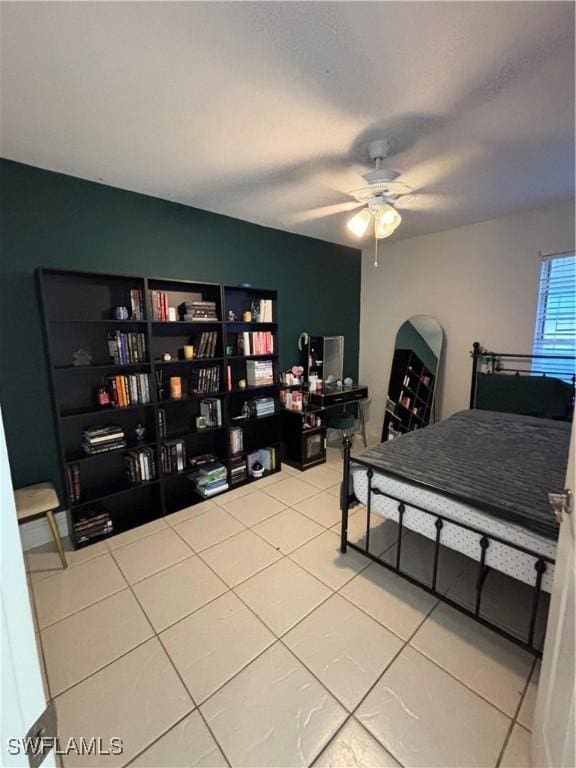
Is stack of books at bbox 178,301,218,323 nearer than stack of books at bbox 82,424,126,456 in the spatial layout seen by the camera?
No

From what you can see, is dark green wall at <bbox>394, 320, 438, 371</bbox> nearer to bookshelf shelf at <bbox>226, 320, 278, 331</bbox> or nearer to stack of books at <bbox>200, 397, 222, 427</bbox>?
bookshelf shelf at <bbox>226, 320, 278, 331</bbox>

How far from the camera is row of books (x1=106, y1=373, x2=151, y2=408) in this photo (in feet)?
7.82

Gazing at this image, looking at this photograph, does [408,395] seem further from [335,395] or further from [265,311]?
[265,311]

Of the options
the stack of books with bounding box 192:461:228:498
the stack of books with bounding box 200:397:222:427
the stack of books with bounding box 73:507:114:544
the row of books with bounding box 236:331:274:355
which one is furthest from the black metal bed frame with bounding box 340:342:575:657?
the stack of books with bounding box 73:507:114:544

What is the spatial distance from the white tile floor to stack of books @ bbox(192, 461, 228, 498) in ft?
2.03

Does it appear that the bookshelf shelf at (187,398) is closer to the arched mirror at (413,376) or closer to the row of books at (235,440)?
the row of books at (235,440)

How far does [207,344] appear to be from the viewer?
2.86 metres

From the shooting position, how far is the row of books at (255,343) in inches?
121

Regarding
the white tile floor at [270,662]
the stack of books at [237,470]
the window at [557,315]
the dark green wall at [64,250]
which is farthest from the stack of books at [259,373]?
the window at [557,315]

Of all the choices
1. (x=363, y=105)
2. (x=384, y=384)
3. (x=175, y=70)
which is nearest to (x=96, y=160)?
(x=175, y=70)

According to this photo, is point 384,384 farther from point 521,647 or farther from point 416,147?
point 521,647

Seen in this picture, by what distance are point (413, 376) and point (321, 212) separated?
6.67ft

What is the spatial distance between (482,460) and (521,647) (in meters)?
0.90

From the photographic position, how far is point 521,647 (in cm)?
141
